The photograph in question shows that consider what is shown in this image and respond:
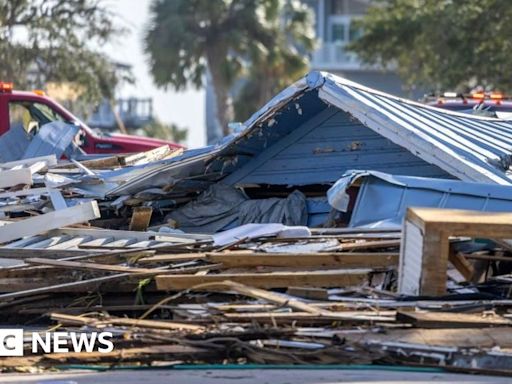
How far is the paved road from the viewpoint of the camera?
22.1 ft

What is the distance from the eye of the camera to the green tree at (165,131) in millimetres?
49219

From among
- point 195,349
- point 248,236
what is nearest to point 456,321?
point 195,349

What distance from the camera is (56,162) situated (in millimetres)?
13094

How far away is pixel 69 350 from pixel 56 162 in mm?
5903

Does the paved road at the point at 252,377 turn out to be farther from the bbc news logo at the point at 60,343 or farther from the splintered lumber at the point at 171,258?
the splintered lumber at the point at 171,258

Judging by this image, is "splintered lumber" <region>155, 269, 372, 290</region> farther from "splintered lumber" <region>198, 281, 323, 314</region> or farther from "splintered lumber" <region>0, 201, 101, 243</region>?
"splintered lumber" <region>0, 201, 101, 243</region>

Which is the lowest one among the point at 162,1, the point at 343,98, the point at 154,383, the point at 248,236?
the point at 154,383

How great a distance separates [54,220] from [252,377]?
348 cm

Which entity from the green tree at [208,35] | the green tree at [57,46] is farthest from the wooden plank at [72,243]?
the green tree at [208,35]

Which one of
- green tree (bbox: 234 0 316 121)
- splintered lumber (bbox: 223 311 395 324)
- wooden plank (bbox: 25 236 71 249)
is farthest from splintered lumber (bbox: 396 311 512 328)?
green tree (bbox: 234 0 316 121)

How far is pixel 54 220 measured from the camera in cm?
973

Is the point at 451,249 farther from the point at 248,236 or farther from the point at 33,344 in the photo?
the point at 33,344

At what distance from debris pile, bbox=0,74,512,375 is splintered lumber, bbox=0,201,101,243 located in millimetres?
12

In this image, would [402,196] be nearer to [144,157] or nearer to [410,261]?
[410,261]
